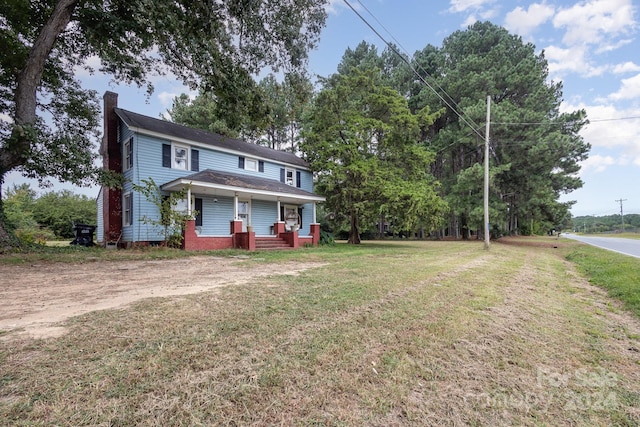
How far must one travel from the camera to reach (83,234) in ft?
44.7

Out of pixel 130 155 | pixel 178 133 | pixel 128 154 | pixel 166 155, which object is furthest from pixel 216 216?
pixel 128 154

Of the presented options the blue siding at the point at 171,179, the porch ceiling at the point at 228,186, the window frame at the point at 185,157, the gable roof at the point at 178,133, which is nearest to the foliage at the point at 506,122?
the gable roof at the point at 178,133

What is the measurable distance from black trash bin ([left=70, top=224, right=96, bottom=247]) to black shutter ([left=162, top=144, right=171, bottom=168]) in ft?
15.9

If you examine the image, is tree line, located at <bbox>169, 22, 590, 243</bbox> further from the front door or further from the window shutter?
the front door

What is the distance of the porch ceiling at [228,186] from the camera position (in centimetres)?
1158

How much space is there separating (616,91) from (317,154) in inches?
634

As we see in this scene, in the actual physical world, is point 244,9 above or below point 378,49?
below

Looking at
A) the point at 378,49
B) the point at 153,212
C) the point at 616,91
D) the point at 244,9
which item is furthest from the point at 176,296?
the point at 378,49

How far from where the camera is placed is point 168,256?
29.0 feet

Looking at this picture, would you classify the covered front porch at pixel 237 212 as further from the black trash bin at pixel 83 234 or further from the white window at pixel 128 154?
the black trash bin at pixel 83 234

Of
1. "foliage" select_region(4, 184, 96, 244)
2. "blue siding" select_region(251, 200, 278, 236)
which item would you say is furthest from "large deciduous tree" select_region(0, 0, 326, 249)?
"foliage" select_region(4, 184, 96, 244)

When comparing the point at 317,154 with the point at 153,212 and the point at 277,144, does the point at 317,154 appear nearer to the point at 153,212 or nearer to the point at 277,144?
the point at 153,212

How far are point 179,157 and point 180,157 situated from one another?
4cm

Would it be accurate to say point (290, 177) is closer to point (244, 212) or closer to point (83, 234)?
point (244, 212)
